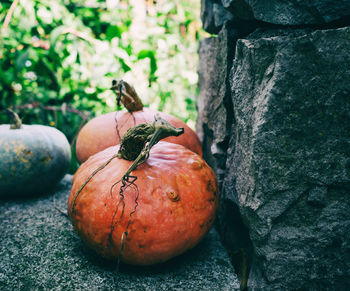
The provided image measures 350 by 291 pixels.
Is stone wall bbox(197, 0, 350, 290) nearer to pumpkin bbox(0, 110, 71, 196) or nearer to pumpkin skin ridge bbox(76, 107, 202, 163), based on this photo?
pumpkin skin ridge bbox(76, 107, 202, 163)

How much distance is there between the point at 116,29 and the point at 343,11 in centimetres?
279

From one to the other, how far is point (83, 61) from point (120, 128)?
174cm

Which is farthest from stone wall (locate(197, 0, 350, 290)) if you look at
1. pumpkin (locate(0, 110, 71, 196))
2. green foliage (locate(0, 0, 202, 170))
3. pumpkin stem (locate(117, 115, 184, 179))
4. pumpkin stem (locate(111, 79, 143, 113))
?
green foliage (locate(0, 0, 202, 170))

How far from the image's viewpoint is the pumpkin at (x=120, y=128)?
1878mm

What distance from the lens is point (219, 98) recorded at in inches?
64.6

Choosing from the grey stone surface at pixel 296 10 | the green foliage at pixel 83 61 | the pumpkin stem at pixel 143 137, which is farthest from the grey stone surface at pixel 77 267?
the green foliage at pixel 83 61

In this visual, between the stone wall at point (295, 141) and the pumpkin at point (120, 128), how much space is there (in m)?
0.68

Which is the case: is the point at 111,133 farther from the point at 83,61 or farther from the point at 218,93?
the point at 83,61

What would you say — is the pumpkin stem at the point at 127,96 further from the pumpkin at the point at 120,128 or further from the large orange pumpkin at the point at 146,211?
the large orange pumpkin at the point at 146,211

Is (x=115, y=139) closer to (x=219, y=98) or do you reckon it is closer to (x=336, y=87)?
(x=219, y=98)

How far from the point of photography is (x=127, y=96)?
75.9 inches

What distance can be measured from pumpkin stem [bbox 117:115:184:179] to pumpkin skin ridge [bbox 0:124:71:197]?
737 millimetres

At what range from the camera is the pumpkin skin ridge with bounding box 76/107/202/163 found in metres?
1.88

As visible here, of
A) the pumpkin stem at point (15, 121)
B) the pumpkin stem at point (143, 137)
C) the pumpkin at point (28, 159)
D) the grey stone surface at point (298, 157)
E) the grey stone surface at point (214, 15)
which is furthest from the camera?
the pumpkin stem at point (15, 121)
